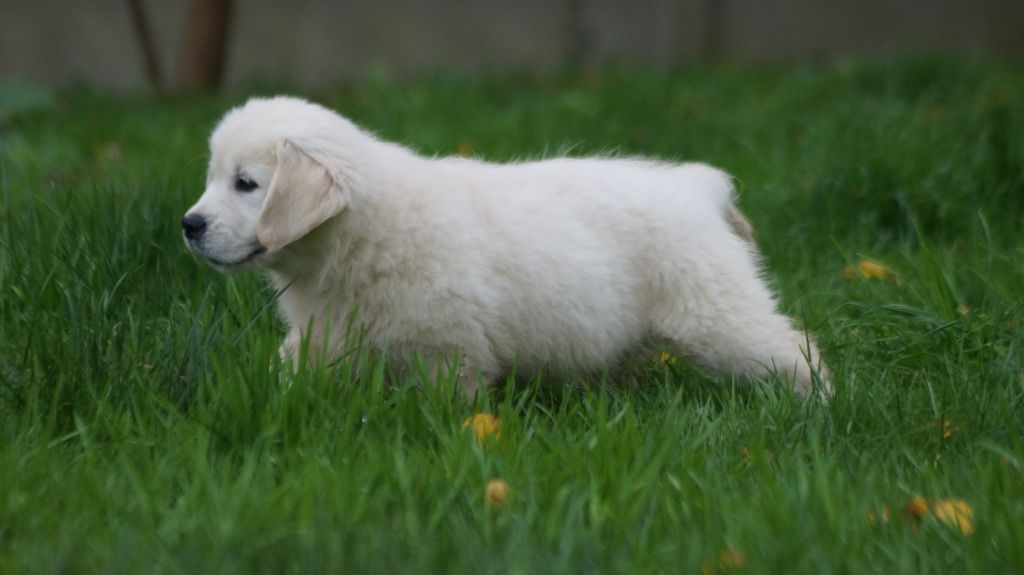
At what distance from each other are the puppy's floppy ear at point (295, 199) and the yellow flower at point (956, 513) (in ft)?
4.98

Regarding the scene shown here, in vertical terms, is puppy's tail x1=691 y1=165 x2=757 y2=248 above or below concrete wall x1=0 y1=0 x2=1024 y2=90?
above

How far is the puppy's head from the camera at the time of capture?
297 centimetres

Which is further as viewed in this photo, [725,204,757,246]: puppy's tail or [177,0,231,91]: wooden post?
[177,0,231,91]: wooden post

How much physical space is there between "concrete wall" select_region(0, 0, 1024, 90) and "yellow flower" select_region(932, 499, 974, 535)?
7494 mm

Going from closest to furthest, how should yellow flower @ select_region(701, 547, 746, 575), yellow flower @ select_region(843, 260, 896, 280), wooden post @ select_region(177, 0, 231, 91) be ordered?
yellow flower @ select_region(701, 547, 746, 575) → yellow flower @ select_region(843, 260, 896, 280) → wooden post @ select_region(177, 0, 231, 91)

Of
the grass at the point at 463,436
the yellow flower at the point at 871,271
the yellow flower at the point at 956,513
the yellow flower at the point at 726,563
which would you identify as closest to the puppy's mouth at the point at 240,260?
the grass at the point at 463,436

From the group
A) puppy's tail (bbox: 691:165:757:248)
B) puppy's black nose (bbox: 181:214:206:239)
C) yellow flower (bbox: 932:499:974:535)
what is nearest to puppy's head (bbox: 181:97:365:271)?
puppy's black nose (bbox: 181:214:206:239)

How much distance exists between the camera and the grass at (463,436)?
7.00 ft

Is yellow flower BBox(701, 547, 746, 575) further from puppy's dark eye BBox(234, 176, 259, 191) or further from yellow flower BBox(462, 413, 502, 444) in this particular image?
puppy's dark eye BBox(234, 176, 259, 191)

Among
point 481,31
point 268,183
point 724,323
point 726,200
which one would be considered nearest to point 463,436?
point 268,183

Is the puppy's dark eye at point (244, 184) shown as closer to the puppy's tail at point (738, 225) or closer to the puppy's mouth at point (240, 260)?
the puppy's mouth at point (240, 260)

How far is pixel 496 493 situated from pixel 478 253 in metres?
0.85

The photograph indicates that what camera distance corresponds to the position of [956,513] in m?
2.27

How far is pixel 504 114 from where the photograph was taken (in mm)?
6750
